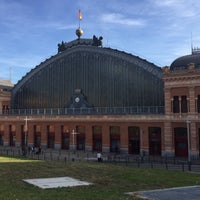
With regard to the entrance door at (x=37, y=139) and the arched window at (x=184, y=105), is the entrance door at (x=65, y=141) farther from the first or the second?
the arched window at (x=184, y=105)

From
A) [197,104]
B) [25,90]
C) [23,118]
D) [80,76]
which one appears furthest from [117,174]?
[25,90]

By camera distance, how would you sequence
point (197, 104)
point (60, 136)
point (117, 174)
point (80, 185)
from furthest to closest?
1. point (60, 136)
2. point (197, 104)
3. point (117, 174)
4. point (80, 185)

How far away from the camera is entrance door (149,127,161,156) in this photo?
Result: 6341 centimetres

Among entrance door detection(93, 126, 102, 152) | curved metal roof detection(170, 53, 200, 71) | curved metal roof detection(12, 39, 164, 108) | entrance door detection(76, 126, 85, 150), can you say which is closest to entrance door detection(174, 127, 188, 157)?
curved metal roof detection(12, 39, 164, 108)

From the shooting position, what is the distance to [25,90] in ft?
314

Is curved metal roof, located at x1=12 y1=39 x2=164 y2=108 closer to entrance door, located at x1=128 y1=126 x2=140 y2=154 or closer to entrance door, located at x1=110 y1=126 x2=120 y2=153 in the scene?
entrance door, located at x1=110 y1=126 x2=120 y2=153

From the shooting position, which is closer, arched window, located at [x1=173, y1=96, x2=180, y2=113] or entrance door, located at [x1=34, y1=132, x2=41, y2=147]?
arched window, located at [x1=173, y1=96, x2=180, y2=113]

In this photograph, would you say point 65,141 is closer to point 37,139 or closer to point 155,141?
point 37,139

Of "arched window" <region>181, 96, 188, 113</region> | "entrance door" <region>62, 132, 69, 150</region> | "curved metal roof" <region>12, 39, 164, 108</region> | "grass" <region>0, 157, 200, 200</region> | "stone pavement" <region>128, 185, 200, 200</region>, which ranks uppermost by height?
"curved metal roof" <region>12, 39, 164, 108</region>

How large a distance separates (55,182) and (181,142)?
37.3 metres

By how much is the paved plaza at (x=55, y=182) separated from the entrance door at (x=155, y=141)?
122 feet

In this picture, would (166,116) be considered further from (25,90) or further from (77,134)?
(25,90)

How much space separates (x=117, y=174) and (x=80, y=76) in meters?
53.1

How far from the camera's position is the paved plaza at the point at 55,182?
990 inches
